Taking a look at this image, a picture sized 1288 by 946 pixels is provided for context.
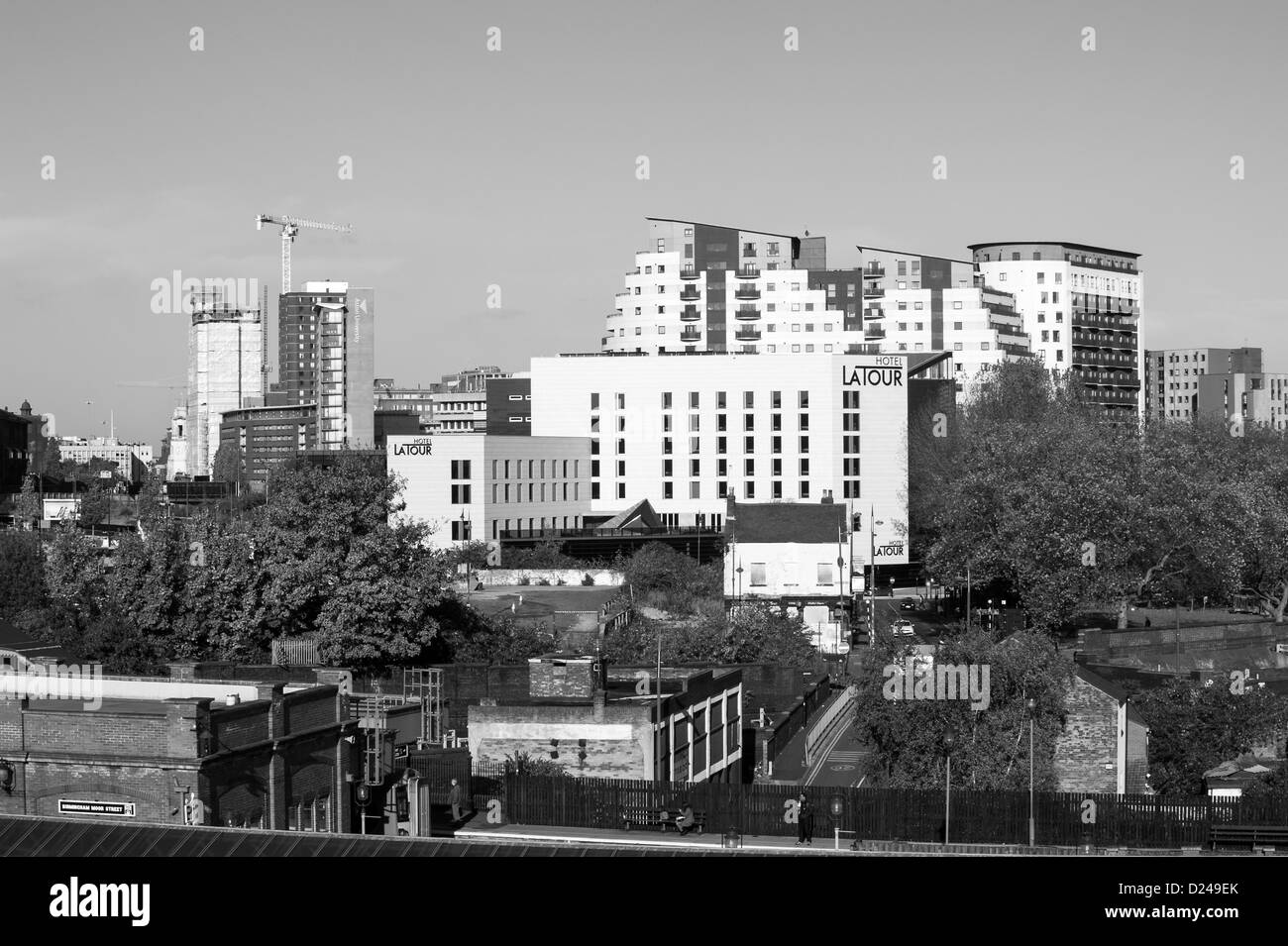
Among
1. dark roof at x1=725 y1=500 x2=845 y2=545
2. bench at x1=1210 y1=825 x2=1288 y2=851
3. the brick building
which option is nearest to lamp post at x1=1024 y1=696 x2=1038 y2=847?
bench at x1=1210 y1=825 x2=1288 y2=851

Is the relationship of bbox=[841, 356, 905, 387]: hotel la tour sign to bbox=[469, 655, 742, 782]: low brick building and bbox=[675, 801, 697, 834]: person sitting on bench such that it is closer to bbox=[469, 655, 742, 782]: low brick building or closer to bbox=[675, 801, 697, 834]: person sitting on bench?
bbox=[469, 655, 742, 782]: low brick building

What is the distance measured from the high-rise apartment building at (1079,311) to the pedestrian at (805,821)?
139 meters

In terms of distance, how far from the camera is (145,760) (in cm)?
2409

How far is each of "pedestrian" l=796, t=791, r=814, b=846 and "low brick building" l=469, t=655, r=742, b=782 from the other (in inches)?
135

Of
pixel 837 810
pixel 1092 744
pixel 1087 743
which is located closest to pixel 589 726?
pixel 837 810

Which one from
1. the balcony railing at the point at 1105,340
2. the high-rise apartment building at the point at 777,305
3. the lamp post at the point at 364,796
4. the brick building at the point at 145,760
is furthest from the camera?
the balcony railing at the point at 1105,340

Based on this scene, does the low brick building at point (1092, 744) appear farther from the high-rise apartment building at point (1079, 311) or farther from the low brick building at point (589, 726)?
the high-rise apartment building at point (1079, 311)

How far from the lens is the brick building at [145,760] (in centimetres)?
2412

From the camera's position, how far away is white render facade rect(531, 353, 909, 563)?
100m

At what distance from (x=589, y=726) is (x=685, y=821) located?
3.39m

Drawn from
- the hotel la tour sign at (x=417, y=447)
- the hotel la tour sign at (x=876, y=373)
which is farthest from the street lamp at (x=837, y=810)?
the hotel la tour sign at (x=876, y=373)
